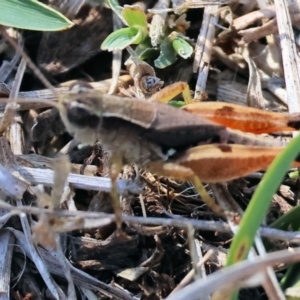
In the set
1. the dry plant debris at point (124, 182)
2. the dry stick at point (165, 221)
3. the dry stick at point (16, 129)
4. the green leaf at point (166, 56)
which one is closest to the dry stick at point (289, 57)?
the dry plant debris at point (124, 182)

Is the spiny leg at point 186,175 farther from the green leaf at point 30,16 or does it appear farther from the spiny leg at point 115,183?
the green leaf at point 30,16

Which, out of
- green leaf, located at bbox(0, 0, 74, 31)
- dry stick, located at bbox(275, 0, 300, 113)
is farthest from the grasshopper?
green leaf, located at bbox(0, 0, 74, 31)

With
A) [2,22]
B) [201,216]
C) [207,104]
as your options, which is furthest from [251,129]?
[2,22]

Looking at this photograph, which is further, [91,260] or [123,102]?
[91,260]

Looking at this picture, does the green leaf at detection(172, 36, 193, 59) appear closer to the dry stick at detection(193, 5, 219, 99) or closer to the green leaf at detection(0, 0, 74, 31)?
the dry stick at detection(193, 5, 219, 99)

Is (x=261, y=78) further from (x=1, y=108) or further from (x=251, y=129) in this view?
(x=1, y=108)
